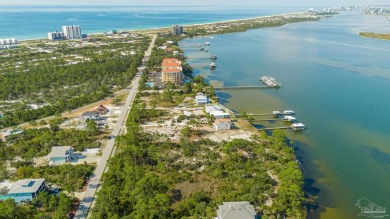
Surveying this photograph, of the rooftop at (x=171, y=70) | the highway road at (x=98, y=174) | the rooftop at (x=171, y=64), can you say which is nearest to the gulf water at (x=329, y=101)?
the rooftop at (x=171, y=64)

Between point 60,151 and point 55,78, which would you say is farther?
point 55,78

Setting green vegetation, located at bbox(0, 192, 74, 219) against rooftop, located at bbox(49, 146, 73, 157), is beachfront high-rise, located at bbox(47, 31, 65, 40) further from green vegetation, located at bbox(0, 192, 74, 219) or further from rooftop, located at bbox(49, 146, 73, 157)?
green vegetation, located at bbox(0, 192, 74, 219)

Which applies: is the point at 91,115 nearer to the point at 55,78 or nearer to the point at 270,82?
the point at 55,78

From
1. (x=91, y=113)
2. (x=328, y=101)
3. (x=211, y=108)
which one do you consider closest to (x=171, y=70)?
(x=211, y=108)

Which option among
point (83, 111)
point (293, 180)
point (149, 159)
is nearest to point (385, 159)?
point (293, 180)

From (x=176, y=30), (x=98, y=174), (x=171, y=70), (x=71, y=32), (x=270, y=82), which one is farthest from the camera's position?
(x=176, y=30)

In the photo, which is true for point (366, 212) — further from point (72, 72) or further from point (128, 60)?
point (128, 60)

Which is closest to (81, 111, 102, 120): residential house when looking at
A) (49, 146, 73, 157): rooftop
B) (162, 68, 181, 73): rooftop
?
(49, 146, 73, 157): rooftop
